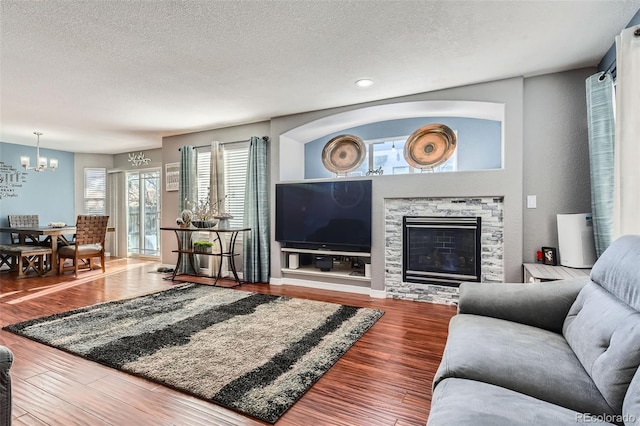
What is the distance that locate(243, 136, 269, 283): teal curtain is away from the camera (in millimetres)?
4691

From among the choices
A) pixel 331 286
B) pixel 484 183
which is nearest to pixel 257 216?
pixel 331 286

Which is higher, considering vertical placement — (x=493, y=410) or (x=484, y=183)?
(x=484, y=183)

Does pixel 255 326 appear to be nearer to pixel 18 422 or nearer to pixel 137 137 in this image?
pixel 18 422

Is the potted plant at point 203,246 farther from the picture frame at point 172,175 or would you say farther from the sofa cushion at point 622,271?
the sofa cushion at point 622,271

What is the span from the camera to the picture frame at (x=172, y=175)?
5793 mm

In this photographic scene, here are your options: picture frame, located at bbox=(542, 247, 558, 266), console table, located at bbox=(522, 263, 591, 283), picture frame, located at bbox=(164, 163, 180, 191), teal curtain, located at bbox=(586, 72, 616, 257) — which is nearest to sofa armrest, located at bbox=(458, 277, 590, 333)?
A: console table, located at bbox=(522, 263, 591, 283)

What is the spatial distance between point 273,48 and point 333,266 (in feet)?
9.53

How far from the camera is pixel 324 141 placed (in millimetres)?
5004

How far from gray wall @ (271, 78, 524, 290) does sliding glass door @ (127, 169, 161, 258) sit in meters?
5.09

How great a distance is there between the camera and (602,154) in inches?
104

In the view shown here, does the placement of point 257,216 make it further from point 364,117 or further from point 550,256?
point 550,256

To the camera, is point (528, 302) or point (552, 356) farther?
point (528, 302)

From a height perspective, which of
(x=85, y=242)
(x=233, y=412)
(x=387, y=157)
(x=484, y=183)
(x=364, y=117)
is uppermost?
(x=364, y=117)

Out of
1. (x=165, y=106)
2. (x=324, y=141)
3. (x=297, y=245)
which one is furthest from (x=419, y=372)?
(x=165, y=106)
